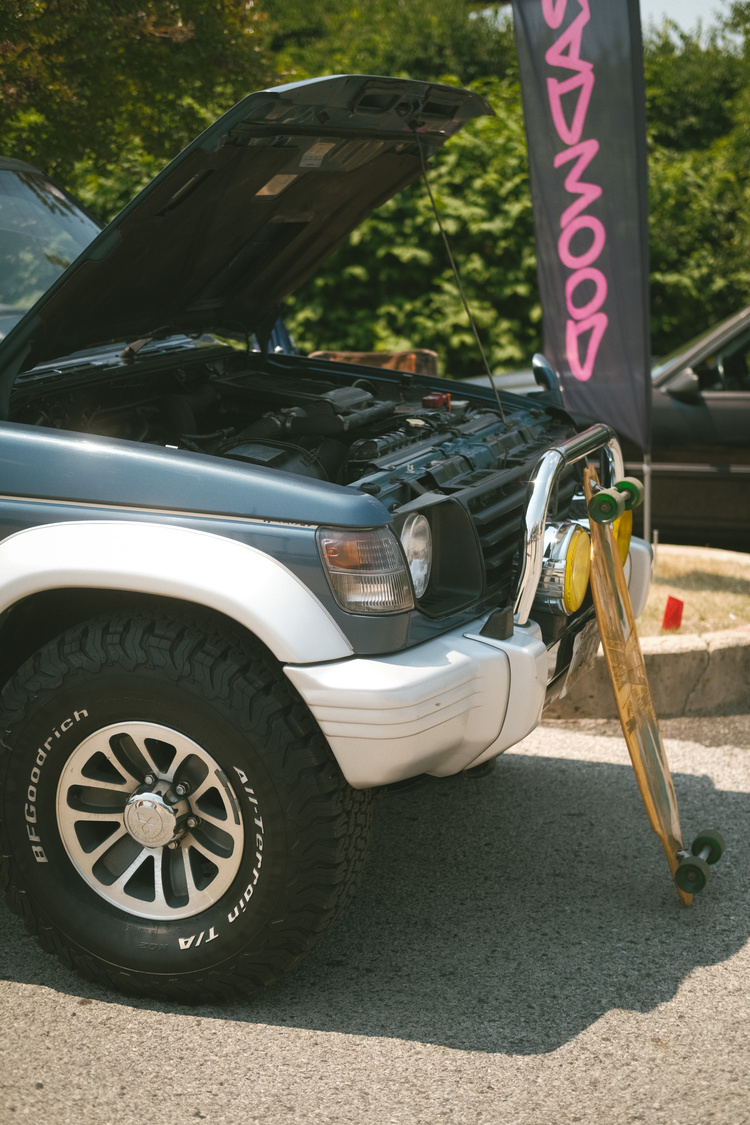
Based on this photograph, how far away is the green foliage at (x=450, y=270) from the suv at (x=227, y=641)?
6.98 metres

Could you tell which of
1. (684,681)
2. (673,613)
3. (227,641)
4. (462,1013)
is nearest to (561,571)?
(227,641)

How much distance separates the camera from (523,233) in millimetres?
10328

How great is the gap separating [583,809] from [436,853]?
0.60 m

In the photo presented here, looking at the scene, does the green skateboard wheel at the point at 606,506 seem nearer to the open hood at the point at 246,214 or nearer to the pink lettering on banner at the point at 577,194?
the open hood at the point at 246,214

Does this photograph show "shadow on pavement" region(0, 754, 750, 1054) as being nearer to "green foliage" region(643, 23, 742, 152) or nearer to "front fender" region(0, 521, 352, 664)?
"front fender" region(0, 521, 352, 664)

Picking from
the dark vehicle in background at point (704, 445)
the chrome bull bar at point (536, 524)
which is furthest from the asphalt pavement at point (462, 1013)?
the dark vehicle in background at point (704, 445)

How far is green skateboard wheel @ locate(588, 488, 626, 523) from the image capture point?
3094 mm

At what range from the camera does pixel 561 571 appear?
306 centimetres

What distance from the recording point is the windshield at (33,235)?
150 inches

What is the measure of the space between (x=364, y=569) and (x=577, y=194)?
122 inches

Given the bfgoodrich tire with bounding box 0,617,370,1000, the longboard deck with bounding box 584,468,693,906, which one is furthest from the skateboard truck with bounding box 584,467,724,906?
the bfgoodrich tire with bounding box 0,617,370,1000

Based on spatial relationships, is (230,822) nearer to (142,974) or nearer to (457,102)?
(142,974)

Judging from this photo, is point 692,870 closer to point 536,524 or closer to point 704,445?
point 536,524

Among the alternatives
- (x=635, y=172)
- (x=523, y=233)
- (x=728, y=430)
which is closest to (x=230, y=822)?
(x=635, y=172)
